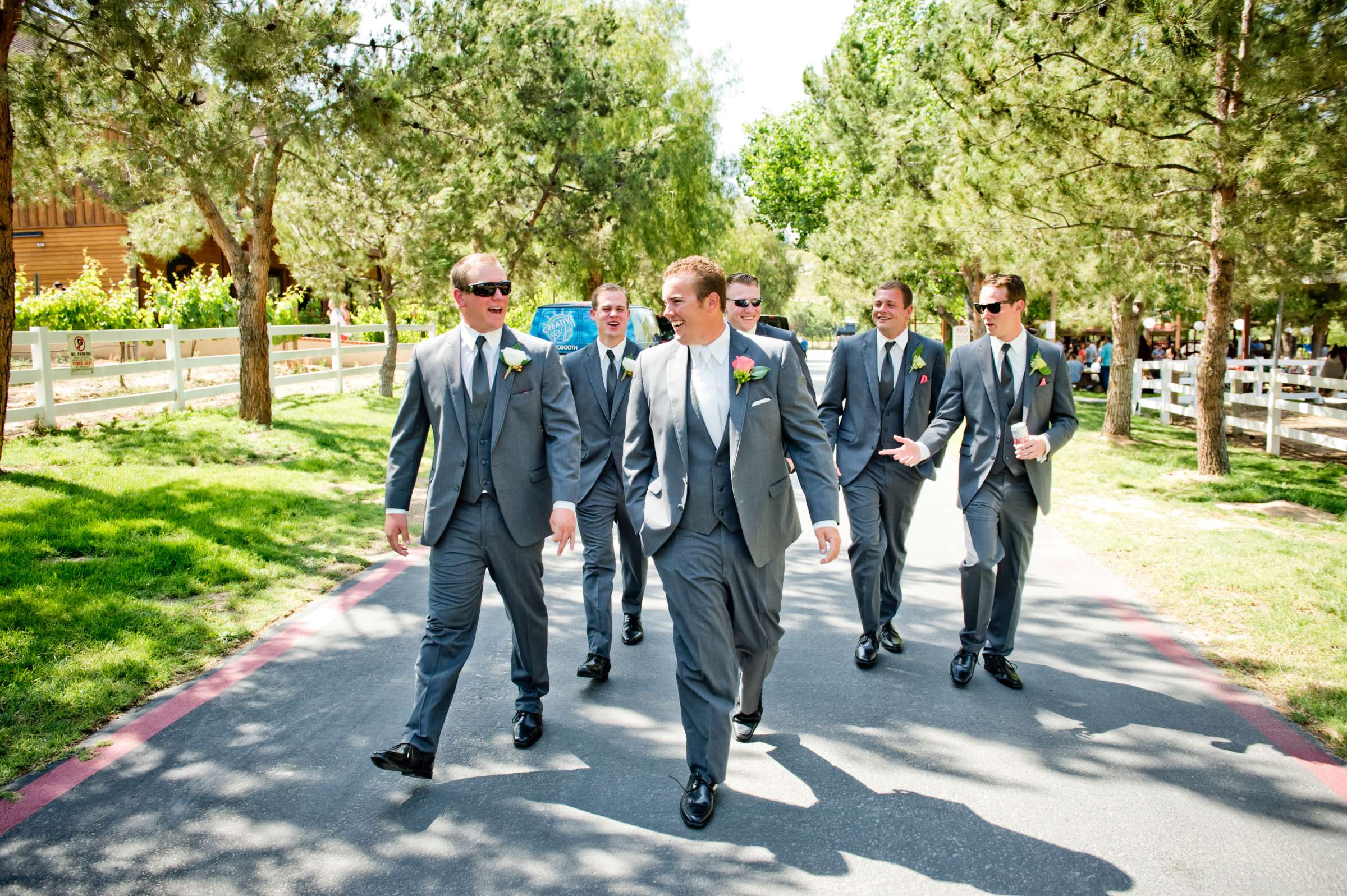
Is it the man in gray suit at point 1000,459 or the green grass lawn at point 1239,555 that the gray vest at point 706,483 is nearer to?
the man in gray suit at point 1000,459

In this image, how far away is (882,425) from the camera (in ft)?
18.6

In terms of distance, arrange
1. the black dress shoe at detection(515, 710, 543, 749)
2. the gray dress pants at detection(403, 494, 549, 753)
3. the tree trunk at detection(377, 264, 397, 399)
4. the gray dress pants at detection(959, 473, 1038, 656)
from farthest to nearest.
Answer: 1. the tree trunk at detection(377, 264, 397, 399)
2. the gray dress pants at detection(959, 473, 1038, 656)
3. the black dress shoe at detection(515, 710, 543, 749)
4. the gray dress pants at detection(403, 494, 549, 753)

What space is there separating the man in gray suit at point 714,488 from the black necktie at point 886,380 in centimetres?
183

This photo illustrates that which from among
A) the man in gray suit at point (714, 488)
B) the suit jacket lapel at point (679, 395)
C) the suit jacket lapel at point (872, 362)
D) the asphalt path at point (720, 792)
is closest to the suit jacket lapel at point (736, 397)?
the man in gray suit at point (714, 488)

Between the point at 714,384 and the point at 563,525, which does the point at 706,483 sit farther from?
the point at 563,525

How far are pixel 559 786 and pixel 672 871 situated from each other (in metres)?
0.79

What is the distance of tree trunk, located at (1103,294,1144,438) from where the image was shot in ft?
53.2

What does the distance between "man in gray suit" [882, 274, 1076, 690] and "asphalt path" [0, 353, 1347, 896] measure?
29 centimetres

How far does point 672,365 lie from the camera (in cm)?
394

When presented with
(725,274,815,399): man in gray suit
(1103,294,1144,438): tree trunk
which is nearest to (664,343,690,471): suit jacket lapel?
(725,274,815,399): man in gray suit

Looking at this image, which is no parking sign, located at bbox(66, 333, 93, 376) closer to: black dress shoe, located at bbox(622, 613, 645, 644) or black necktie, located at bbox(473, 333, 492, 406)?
black dress shoe, located at bbox(622, 613, 645, 644)

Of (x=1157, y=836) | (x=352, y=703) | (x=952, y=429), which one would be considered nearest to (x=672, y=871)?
(x=1157, y=836)

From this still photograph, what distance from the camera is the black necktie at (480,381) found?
4.21m

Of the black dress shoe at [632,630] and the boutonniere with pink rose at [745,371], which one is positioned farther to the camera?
the black dress shoe at [632,630]
